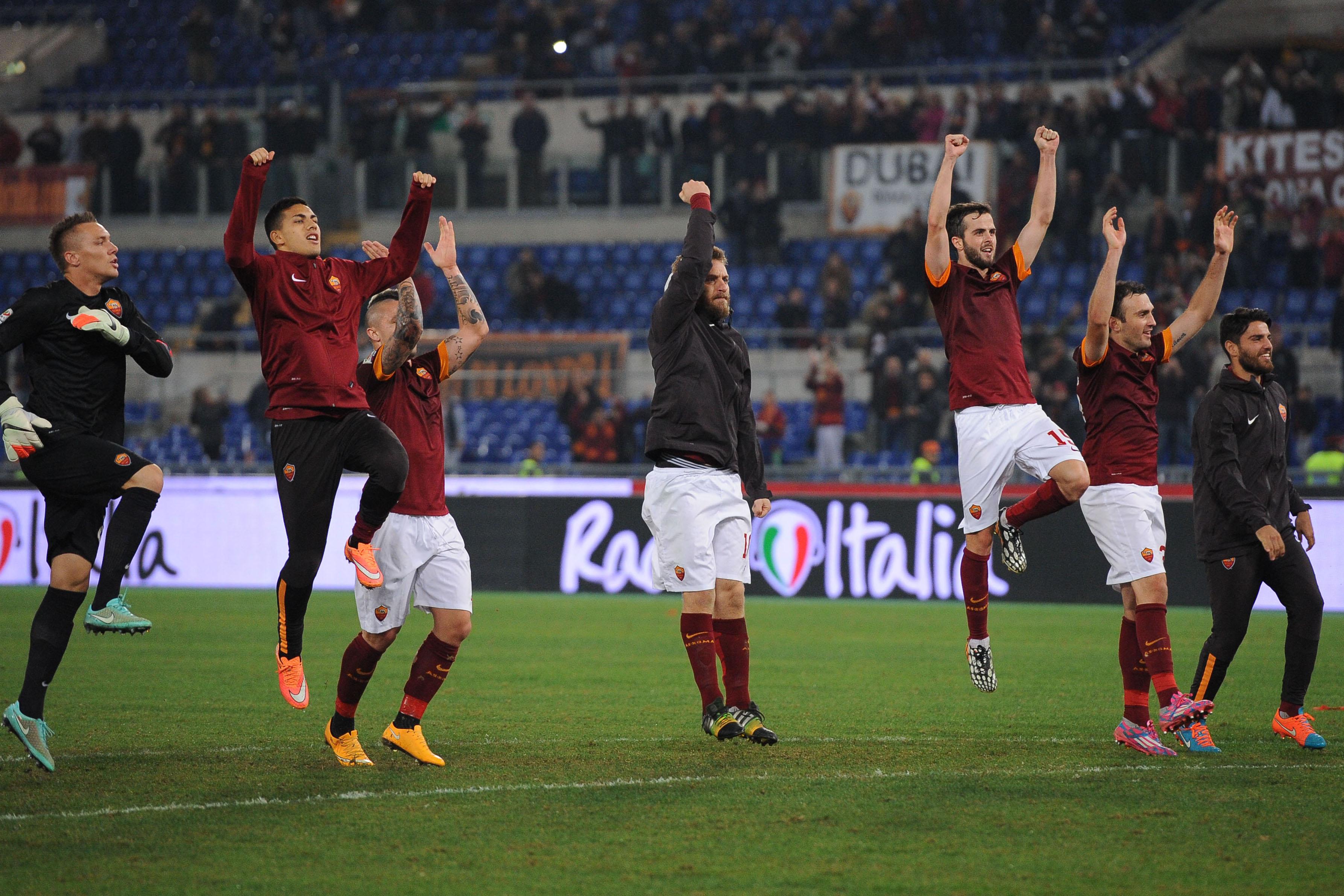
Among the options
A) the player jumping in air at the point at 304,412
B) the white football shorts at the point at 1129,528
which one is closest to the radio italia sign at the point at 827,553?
the white football shorts at the point at 1129,528

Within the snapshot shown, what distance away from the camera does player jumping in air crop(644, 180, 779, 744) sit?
748 cm

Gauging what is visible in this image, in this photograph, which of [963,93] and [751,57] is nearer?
[963,93]

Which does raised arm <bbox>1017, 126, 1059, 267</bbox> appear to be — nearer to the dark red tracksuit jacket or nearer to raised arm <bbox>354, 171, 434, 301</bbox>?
raised arm <bbox>354, 171, 434, 301</bbox>

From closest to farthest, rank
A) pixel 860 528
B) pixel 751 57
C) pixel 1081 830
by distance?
pixel 1081 830 → pixel 860 528 → pixel 751 57

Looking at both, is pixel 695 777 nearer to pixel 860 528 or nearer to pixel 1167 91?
pixel 860 528

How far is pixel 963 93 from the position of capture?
78.2 ft

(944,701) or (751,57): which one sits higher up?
(751,57)

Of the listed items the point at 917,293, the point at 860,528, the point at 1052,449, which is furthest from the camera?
the point at 917,293

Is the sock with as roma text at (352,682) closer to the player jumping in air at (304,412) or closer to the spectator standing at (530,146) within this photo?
the player jumping in air at (304,412)

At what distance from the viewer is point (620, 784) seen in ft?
21.4

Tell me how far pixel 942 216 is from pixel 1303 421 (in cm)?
1259

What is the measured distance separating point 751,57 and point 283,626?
21759mm

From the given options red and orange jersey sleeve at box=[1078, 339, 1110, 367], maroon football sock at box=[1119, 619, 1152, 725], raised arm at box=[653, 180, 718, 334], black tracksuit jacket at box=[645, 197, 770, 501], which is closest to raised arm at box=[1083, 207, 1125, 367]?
red and orange jersey sleeve at box=[1078, 339, 1110, 367]

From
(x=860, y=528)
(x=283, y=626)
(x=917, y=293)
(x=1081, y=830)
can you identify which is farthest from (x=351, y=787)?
(x=917, y=293)
